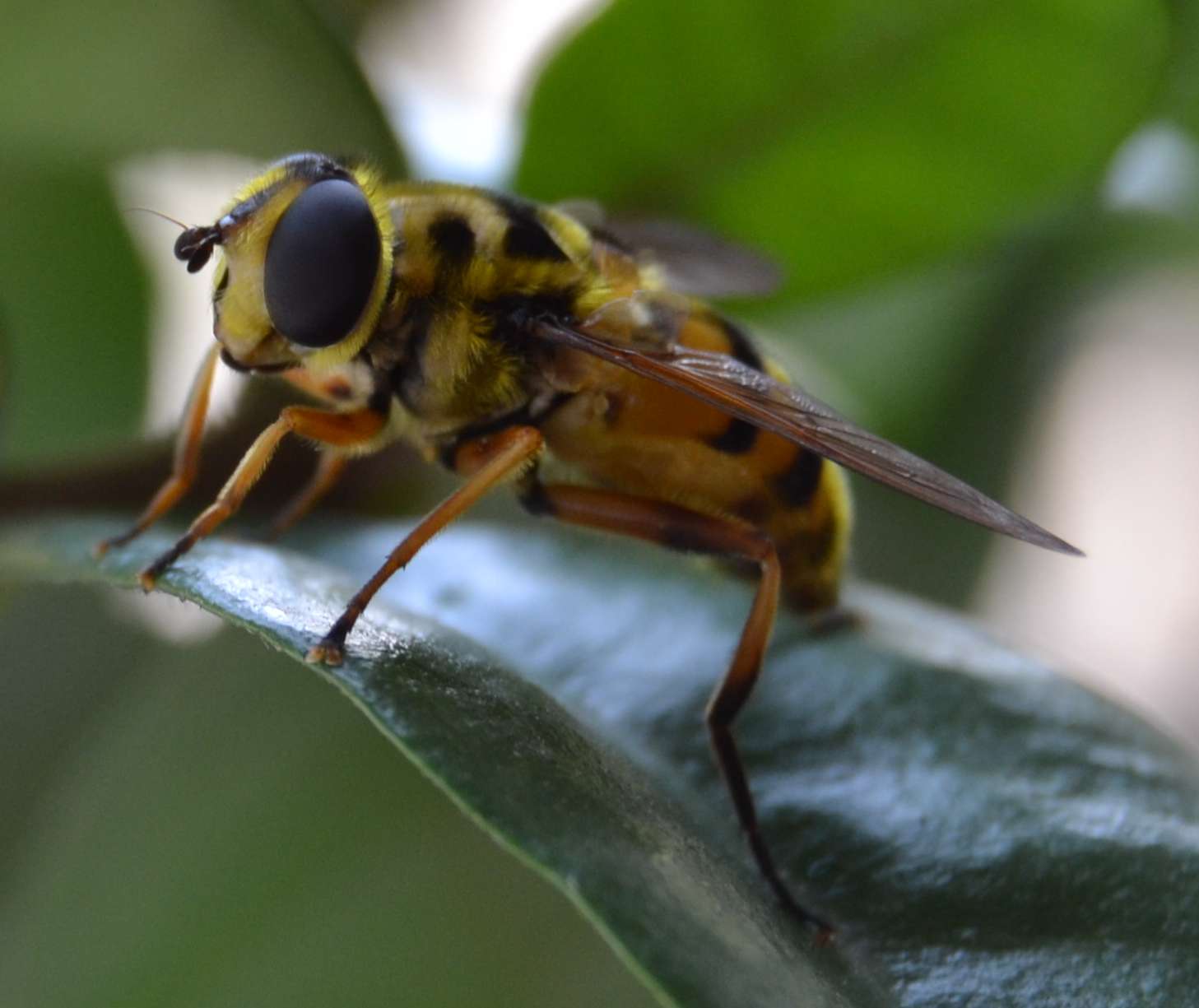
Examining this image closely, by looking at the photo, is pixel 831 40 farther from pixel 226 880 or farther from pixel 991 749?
pixel 226 880

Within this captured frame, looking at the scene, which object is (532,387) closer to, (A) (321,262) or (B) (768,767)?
(A) (321,262)

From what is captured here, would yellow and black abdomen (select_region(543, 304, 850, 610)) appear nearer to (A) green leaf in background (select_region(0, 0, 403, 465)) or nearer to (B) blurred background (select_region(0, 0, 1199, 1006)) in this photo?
(B) blurred background (select_region(0, 0, 1199, 1006))

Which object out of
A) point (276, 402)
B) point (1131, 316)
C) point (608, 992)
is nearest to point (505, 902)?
point (608, 992)

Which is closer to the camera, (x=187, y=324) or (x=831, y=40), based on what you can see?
(x=831, y=40)

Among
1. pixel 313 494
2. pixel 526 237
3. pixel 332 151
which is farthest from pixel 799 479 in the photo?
pixel 332 151

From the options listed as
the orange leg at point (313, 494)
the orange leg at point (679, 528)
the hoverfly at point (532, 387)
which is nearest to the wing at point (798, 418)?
the hoverfly at point (532, 387)

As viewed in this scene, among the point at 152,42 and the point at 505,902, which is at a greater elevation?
the point at 152,42

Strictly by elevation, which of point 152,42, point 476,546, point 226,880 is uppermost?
point 152,42
